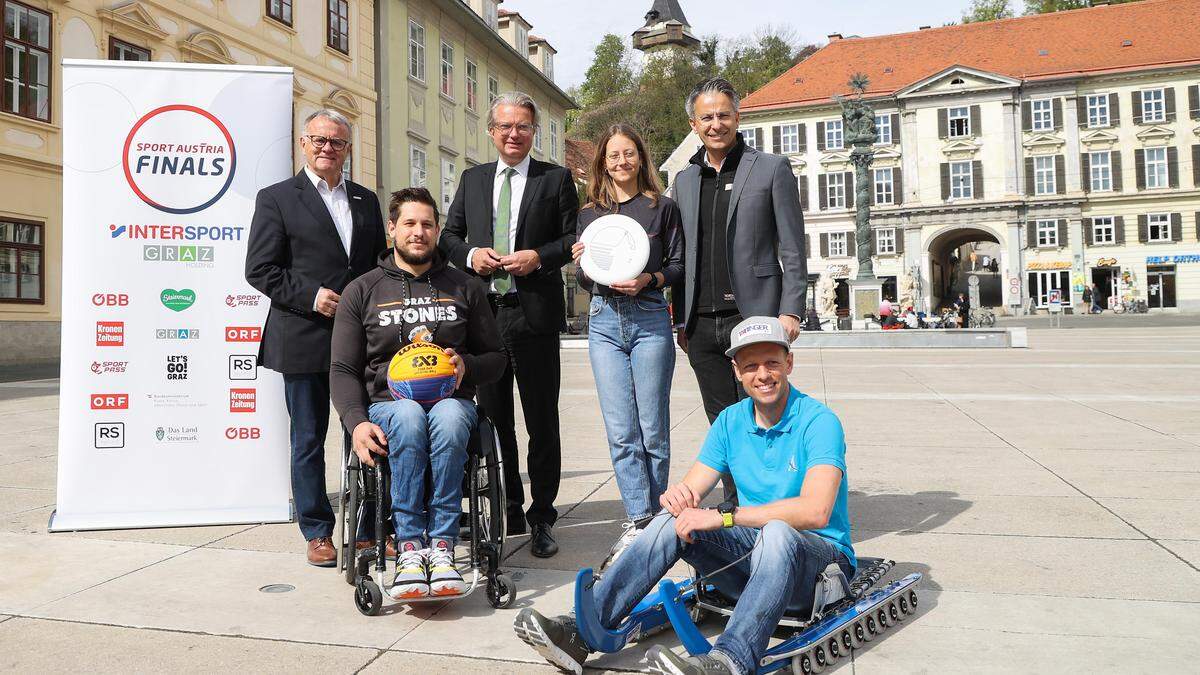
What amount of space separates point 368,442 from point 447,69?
93.8ft

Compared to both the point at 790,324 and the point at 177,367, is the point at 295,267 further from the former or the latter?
the point at 790,324

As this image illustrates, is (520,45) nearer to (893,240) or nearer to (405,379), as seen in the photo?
(893,240)

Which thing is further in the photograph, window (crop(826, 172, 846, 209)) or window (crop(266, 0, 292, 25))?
window (crop(826, 172, 846, 209))

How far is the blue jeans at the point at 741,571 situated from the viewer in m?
2.59

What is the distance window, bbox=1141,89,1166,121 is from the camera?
4903cm

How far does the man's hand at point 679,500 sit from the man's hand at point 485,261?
1.55 metres

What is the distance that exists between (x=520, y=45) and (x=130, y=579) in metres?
36.2

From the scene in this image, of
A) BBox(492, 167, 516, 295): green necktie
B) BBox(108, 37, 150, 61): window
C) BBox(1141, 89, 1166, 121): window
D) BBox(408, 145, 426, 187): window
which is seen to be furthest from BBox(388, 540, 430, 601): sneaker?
BBox(1141, 89, 1166, 121): window

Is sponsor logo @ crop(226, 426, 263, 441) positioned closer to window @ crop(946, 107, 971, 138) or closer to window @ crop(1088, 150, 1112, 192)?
window @ crop(946, 107, 971, 138)

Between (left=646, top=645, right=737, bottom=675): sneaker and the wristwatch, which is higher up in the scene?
the wristwatch

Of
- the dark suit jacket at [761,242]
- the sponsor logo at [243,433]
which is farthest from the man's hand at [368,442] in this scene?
the sponsor logo at [243,433]

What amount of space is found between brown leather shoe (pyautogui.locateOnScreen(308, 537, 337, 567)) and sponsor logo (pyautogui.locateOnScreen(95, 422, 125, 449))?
1.47m

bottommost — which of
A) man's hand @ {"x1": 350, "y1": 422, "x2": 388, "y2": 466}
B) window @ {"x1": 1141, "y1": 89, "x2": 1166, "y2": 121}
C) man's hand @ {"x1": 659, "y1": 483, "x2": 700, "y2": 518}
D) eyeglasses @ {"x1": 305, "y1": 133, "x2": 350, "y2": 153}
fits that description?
man's hand @ {"x1": 659, "y1": 483, "x2": 700, "y2": 518}

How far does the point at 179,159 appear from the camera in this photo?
4812mm
